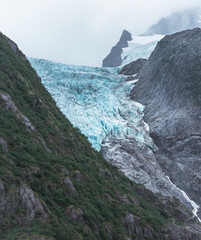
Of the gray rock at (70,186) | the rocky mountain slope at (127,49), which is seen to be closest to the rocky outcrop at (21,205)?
the gray rock at (70,186)

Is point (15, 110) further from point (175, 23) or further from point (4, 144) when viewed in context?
point (175, 23)

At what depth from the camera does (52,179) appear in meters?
16.2

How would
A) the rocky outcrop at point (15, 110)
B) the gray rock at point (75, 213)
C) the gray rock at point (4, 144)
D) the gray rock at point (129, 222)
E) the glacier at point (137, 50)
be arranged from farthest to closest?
1. the glacier at point (137, 50)
2. the rocky outcrop at point (15, 110)
3. the gray rock at point (129, 222)
4. the gray rock at point (4, 144)
5. the gray rock at point (75, 213)

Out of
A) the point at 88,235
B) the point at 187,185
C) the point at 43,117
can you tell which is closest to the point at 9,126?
the point at 43,117

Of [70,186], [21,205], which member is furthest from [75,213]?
[21,205]

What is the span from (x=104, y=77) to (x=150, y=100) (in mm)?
12090

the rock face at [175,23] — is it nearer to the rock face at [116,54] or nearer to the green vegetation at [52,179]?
the rock face at [116,54]

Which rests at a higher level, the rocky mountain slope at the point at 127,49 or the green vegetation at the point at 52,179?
the rocky mountain slope at the point at 127,49

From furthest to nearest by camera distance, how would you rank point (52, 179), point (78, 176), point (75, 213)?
point (78, 176)
point (52, 179)
point (75, 213)

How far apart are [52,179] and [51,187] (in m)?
0.56

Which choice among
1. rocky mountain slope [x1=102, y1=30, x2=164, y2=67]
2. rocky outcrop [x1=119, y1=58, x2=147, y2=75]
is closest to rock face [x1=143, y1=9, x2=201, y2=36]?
rocky mountain slope [x1=102, y1=30, x2=164, y2=67]

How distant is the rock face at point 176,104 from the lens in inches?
1446

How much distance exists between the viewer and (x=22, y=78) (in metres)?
25.5

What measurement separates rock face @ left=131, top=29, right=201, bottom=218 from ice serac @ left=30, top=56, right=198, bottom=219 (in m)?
1.51
